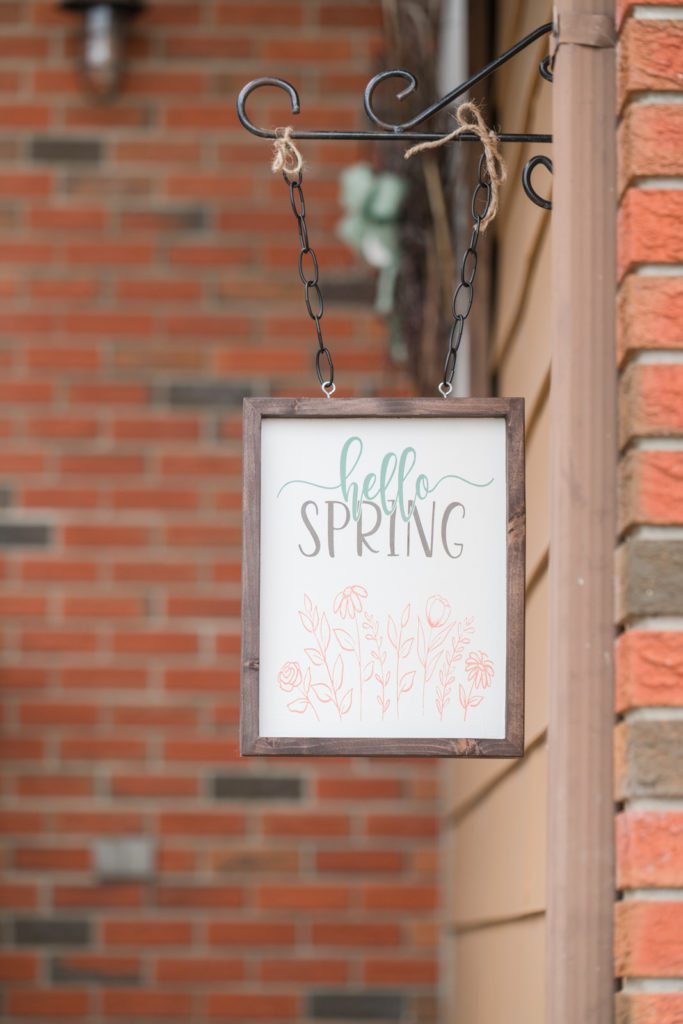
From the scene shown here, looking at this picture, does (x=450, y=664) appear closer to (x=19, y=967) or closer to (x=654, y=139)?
(x=654, y=139)

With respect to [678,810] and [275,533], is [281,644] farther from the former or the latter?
[678,810]

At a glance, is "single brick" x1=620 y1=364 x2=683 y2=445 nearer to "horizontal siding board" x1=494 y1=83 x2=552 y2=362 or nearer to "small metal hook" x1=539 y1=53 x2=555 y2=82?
"small metal hook" x1=539 y1=53 x2=555 y2=82

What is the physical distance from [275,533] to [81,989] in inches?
81.7

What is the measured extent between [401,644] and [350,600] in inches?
2.9

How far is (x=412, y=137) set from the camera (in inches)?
64.7

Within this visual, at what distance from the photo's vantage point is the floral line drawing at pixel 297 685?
1.57 meters

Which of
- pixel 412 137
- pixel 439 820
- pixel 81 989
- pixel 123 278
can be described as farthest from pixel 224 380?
pixel 412 137

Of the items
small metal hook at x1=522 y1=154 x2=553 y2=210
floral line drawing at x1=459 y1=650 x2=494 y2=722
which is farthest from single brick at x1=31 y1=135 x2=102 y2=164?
floral line drawing at x1=459 y1=650 x2=494 y2=722

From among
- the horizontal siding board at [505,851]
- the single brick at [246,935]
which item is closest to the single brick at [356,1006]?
the single brick at [246,935]

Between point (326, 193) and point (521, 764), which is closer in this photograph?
point (521, 764)

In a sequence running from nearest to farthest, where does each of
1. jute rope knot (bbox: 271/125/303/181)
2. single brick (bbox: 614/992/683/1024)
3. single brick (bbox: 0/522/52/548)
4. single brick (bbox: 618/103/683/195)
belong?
1. single brick (bbox: 614/992/683/1024)
2. single brick (bbox: 618/103/683/195)
3. jute rope knot (bbox: 271/125/303/181)
4. single brick (bbox: 0/522/52/548)

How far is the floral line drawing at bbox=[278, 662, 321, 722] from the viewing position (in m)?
1.57

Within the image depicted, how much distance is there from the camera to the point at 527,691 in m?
2.24

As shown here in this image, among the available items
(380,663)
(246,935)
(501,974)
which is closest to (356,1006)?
(246,935)
